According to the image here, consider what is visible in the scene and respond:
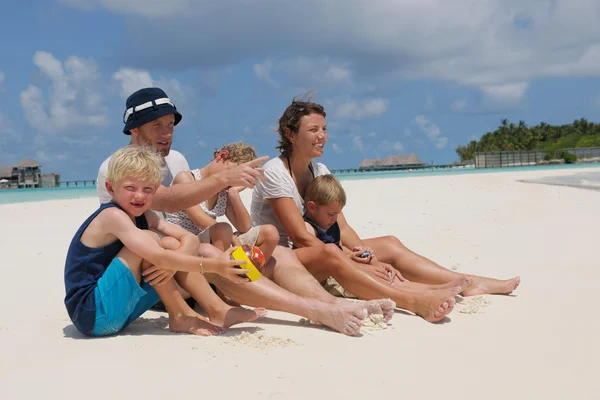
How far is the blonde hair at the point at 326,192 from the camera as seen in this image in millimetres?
4637

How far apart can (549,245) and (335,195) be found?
3.79 meters

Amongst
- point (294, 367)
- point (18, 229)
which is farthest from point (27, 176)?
point (294, 367)

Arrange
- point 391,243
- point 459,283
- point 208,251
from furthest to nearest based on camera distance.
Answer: point 391,243, point 459,283, point 208,251

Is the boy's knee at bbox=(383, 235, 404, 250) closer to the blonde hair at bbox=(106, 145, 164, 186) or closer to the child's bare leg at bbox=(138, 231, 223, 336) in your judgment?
the child's bare leg at bbox=(138, 231, 223, 336)

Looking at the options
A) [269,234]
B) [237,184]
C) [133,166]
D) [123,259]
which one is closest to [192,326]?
[123,259]

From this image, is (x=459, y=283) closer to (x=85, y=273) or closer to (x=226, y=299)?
(x=226, y=299)

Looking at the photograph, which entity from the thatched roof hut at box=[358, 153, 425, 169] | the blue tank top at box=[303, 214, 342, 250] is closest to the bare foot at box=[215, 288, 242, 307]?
the blue tank top at box=[303, 214, 342, 250]

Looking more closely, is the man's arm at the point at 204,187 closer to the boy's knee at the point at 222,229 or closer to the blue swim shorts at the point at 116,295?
the boy's knee at the point at 222,229

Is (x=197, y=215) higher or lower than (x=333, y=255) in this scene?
higher

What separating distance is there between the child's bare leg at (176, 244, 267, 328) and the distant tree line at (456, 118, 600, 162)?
94.0 metres

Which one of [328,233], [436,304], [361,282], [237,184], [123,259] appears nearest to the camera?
[123,259]

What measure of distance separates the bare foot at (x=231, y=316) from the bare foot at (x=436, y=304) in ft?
3.78

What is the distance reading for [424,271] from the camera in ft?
15.9

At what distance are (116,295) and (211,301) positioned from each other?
2.12ft
